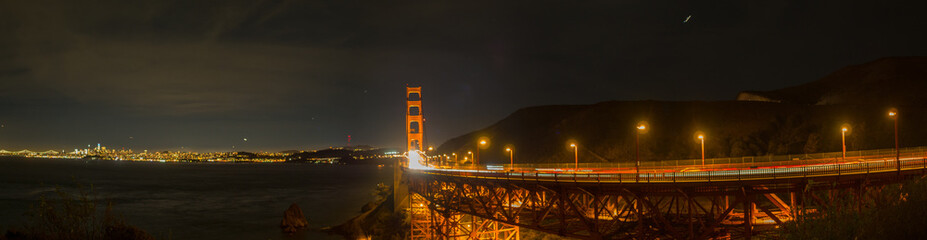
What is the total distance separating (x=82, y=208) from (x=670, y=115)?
344ft

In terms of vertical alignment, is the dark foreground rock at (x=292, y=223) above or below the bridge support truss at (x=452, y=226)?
below

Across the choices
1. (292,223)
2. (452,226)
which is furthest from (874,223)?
(292,223)

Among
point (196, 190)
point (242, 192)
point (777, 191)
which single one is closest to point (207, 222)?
point (242, 192)

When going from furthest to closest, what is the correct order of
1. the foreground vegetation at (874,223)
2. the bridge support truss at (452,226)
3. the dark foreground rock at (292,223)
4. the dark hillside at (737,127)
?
the dark hillside at (737,127) → the dark foreground rock at (292,223) → the bridge support truss at (452,226) → the foreground vegetation at (874,223)

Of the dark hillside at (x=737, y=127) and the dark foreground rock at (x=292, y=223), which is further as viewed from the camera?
the dark hillside at (x=737, y=127)

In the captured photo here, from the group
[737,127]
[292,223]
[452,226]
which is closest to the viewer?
[452,226]

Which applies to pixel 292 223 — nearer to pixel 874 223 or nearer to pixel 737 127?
pixel 874 223

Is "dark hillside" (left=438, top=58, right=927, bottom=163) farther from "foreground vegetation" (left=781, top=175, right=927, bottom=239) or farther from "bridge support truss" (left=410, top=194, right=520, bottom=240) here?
"foreground vegetation" (left=781, top=175, right=927, bottom=239)

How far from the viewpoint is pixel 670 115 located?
346 ft

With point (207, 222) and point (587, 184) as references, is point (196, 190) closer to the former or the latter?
point (207, 222)

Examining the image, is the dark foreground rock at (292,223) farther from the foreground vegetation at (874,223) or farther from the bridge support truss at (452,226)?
the foreground vegetation at (874,223)

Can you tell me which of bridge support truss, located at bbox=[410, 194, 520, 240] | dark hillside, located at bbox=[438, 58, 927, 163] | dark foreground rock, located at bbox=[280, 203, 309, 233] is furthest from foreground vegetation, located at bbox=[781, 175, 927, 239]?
dark hillside, located at bbox=[438, 58, 927, 163]

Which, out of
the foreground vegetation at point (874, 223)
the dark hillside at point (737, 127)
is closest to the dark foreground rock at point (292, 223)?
the foreground vegetation at point (874, 223)

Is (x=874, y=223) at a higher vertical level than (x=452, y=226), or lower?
higher
